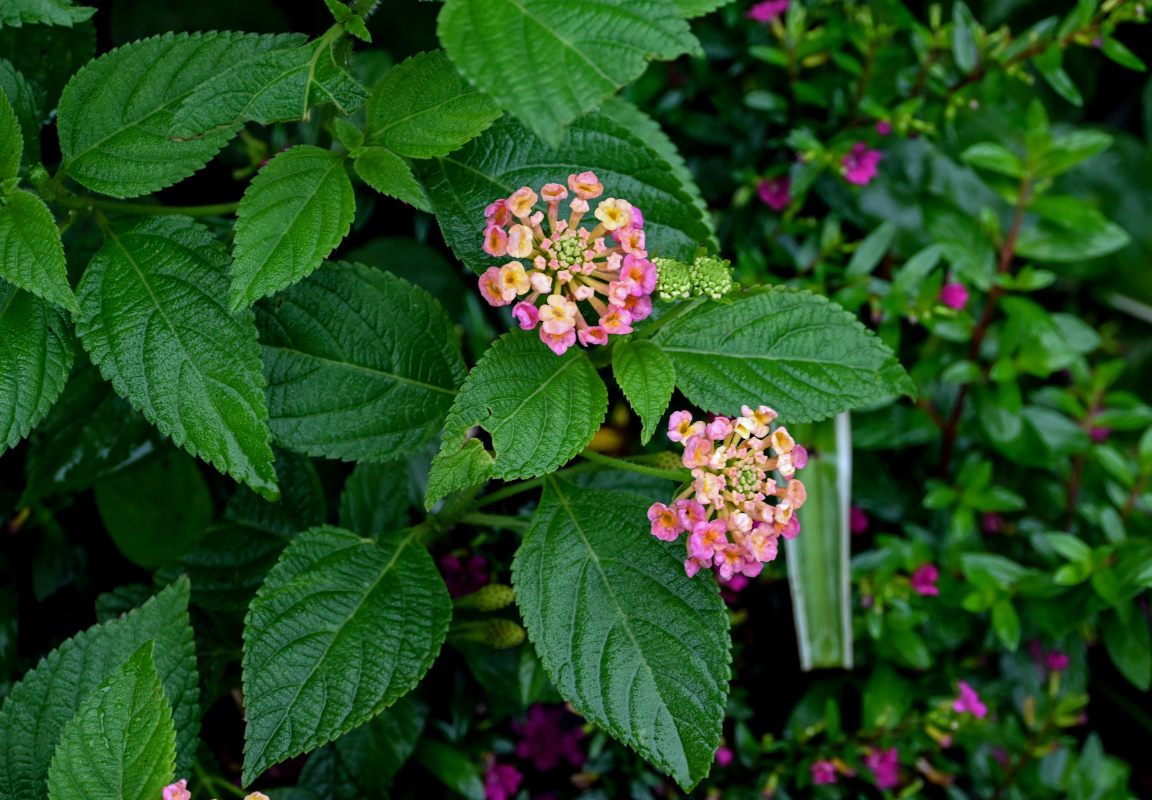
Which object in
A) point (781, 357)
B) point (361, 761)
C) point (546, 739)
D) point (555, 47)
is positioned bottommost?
point (546, 739)

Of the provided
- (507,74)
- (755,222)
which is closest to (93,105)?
(507,74)

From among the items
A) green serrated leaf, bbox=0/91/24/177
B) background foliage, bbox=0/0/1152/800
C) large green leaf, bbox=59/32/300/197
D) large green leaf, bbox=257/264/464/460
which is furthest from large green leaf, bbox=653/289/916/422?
green serrated leaf, bbox=0/91/24/177

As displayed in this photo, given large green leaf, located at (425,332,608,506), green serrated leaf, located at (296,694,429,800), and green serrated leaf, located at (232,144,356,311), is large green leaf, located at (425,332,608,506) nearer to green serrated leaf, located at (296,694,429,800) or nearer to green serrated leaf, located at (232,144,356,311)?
green serrated leaf, located at (232,144,356,311)

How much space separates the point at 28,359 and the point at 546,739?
101 cm

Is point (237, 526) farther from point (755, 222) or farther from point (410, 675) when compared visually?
point (755, 222)

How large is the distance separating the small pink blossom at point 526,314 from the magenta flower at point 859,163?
91 centimetres

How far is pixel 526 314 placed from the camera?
2.77 feet

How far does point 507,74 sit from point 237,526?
2.57 ft

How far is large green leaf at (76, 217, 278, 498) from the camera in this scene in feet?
2.79

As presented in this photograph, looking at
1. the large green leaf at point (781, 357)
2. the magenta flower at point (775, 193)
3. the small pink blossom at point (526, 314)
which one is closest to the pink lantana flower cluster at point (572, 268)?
the small pink blossom at point (526, 314)

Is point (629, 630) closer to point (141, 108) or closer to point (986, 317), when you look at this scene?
point (141, 108)

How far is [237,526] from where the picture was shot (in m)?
1.23

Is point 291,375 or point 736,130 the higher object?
point 291,375

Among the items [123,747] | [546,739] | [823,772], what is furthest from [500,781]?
[123,747]
